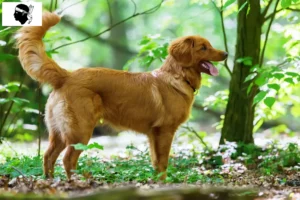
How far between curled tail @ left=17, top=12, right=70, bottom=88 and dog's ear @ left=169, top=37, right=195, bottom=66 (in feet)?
5.30

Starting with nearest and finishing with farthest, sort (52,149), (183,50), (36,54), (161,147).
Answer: (36,54)
(52,149)
(161,147)
(183,50)

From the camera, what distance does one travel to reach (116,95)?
222 inches

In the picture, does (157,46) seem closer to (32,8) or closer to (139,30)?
(32,8)

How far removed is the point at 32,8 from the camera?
6.20 m

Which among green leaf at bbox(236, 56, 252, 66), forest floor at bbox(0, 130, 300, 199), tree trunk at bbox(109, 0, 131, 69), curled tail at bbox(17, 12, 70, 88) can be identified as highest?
tree trunk at bbox(109, 0, 131, 69)

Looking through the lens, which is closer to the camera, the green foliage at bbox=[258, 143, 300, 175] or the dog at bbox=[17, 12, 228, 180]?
the dog at bbox=[17, 12, 228, 180]

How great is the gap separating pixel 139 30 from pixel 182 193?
16061 millimetres

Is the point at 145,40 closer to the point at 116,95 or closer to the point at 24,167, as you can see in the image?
the point at 116,95

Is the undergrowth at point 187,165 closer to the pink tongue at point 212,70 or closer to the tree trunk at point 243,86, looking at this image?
the tree trunk at point 243,86

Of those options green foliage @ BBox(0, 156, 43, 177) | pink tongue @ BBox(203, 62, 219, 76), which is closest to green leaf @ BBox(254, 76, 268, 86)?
pink tongue @ BBox(203, 62, 219, 76)

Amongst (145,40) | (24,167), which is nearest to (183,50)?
(145,40)

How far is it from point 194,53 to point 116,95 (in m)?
1.20

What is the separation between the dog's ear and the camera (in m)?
6.05

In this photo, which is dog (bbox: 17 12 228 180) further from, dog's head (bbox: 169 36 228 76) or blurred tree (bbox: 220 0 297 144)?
blurred tree (bbox: 220 0 297 144)
